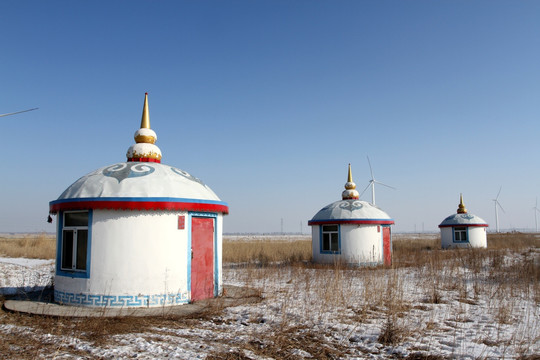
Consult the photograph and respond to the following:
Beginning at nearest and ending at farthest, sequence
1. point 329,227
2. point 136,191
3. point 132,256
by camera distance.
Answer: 1. point 132,256
2. point 136,191
3. point 329,227

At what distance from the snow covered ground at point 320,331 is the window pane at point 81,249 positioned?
5.54 feet

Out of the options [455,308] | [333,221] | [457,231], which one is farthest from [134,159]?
[457,231]

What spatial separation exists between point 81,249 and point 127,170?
2361 millimetres

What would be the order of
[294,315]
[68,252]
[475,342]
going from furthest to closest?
1. [68,252]
2. [294,315]
3. [475,342]

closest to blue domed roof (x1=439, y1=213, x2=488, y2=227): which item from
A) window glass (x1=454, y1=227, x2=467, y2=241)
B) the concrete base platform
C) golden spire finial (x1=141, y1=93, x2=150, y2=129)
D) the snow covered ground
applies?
window glass (x1=454, y1=227, x2=467, y2=241)

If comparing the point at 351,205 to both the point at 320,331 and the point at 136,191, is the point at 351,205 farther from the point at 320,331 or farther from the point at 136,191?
the point at 320,331

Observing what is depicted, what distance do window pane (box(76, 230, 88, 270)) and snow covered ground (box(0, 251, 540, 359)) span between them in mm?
1688

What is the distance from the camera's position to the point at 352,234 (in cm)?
2022

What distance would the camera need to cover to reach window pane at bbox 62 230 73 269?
34.2 feet

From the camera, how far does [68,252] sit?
34.4 ft

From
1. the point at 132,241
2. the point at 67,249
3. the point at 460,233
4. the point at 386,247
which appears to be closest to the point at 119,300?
the point at 132,241

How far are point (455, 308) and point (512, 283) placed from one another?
4.24m

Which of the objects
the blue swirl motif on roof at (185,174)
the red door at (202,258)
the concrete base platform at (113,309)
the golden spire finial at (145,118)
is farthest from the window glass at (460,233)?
the golden spire finial at (145,118)

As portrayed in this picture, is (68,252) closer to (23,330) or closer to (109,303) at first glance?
(109,303)
